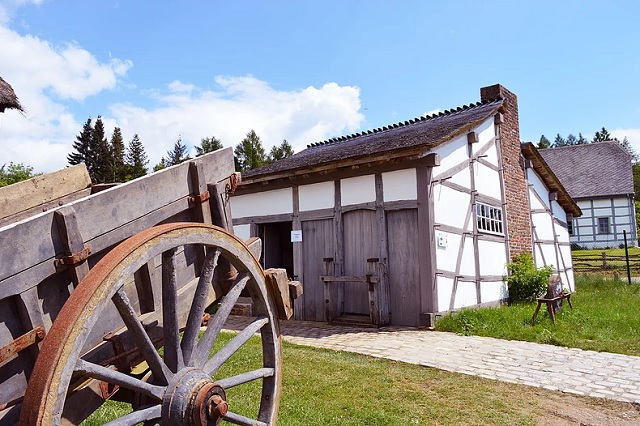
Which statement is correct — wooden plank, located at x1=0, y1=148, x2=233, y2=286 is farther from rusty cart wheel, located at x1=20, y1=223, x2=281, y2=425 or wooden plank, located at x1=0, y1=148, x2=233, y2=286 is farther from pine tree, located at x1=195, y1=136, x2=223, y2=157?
pine tree, located at x1=195, y1=136, x2=223, y2=157

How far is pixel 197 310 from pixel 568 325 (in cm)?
743

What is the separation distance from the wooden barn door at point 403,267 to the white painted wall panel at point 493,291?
221 cm

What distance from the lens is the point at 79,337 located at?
160 centimetres

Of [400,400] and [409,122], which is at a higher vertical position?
[409,122]

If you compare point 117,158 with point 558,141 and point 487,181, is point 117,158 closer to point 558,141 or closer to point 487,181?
point 487,181

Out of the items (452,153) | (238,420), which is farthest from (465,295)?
(238,420)

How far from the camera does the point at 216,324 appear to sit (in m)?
2.37

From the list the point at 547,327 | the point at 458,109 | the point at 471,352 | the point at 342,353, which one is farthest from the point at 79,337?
the point at 458,109

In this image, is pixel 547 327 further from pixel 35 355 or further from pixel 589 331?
pixel 35 355

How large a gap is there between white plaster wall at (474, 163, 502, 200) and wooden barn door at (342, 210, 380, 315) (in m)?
2.86

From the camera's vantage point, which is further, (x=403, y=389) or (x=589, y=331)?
(x=589, y=331)

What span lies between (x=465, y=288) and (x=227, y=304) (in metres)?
7.69

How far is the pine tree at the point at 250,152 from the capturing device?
144 feet

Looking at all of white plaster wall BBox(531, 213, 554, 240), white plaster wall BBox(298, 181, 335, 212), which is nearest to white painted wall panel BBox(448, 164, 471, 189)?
white plaster wall BBox(298, 181, 335, 212)
